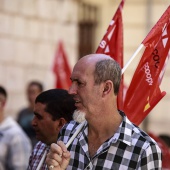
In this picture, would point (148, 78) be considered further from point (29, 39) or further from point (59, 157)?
point (29, 39)

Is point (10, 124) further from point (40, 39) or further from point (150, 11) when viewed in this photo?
point (150, 11)

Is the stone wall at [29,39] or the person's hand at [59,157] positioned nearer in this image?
the person's hand at [59,157]

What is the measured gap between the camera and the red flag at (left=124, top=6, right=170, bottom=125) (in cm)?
543

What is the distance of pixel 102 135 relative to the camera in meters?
4.39

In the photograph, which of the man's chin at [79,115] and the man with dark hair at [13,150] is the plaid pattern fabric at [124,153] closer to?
the man's chin at [79,115]

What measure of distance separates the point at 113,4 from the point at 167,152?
1027cm

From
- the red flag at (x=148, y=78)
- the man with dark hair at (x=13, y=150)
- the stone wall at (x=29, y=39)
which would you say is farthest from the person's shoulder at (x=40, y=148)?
the stone wall at (x=29, y=39)

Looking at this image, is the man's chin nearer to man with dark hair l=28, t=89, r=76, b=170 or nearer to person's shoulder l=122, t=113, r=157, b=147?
person's shoulder l=122, t=113, r=157, b=147

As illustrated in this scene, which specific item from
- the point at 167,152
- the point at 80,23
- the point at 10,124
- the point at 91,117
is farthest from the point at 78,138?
the point at 80,23

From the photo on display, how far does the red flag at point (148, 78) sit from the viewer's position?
17.8ft

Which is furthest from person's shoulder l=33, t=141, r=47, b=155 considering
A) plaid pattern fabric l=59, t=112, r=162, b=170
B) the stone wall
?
the stone wall

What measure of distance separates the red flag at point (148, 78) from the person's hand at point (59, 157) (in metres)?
1.20

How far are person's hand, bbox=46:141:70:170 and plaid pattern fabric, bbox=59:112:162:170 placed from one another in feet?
0.40

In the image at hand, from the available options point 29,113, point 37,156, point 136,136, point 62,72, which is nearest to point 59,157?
point 136,136
